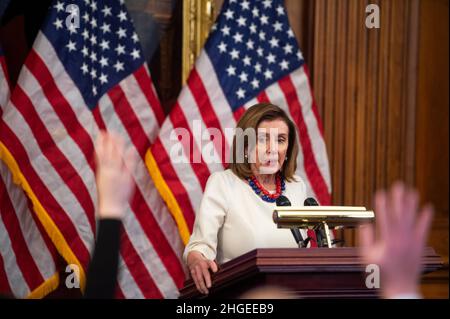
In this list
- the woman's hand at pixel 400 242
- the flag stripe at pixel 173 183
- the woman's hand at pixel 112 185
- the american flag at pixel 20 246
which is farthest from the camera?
the flag stripe at pixel 173 183

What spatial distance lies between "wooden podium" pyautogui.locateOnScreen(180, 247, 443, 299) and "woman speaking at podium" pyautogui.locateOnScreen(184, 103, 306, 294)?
2.10 feet

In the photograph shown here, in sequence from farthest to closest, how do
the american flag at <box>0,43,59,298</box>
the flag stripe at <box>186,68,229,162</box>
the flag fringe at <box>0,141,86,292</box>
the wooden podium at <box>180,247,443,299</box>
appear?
1. the flag stripe at <box>186,68,229,162</box>
2. the american flag at <box>0,43,59,298</box>
3. the flag fringe at <box>0,141,86,292</box>
4. the wooden podium at <box>180,247,443,299</box>

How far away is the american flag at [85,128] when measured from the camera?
465cm

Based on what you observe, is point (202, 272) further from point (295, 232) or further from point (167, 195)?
point (167, 195)

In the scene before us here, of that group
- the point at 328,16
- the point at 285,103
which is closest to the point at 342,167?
the point at 285,103

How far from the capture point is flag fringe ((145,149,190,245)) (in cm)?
477

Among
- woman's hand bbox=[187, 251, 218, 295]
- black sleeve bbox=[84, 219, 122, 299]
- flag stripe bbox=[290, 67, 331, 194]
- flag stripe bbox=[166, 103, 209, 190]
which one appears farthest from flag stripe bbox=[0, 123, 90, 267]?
black sleeve bbox=[84, 219, 122, 299]

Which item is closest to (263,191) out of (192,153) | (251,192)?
(251,192)

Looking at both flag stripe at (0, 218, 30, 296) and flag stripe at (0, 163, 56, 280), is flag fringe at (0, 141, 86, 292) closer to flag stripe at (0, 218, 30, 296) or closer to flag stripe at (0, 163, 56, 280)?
flag stripe at (0, 163, 56, 280)

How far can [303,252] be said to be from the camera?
107 inches

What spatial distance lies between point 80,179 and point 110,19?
3.22ft

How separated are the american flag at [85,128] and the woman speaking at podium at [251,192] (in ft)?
4.42

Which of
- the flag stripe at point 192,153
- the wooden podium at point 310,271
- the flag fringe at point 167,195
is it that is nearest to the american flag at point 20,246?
the flag fringe at point 167,195

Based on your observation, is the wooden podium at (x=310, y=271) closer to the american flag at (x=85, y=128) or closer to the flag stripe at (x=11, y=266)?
the american flag at (x=85, y=128)
